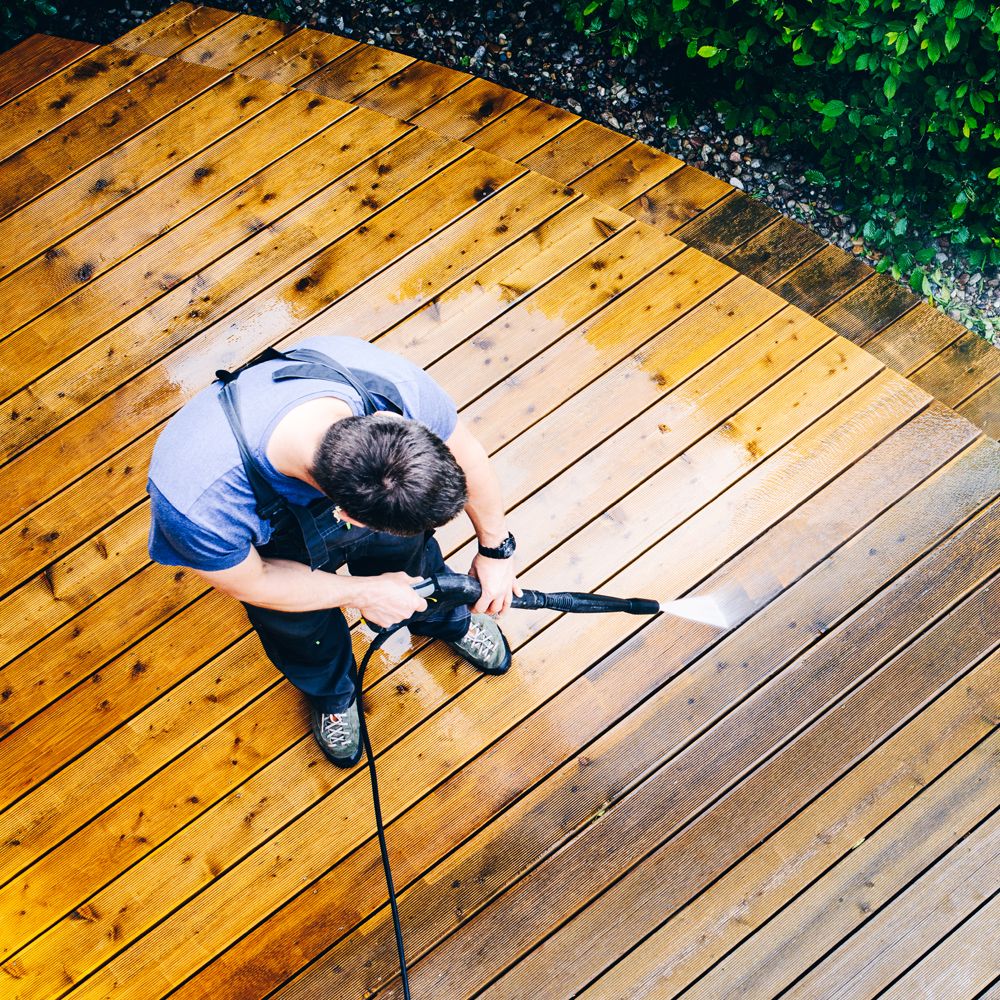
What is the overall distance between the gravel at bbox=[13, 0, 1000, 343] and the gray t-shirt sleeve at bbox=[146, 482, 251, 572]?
265 cm

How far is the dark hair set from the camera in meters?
1.52

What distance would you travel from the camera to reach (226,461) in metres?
1.62

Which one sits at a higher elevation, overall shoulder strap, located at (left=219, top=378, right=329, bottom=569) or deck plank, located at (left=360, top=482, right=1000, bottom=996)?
overall shoulder strap, located at (left=219, top=378, right=329, bottom=569)

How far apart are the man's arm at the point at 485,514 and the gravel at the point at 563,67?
2.12 m

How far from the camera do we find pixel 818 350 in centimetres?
288

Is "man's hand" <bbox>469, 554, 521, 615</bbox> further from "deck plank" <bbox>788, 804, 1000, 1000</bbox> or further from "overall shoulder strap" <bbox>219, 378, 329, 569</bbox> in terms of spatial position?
"deck plank" <bbox>788, 804, 1000, 1000</bbox>

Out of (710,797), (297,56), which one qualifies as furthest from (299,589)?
(297,56)

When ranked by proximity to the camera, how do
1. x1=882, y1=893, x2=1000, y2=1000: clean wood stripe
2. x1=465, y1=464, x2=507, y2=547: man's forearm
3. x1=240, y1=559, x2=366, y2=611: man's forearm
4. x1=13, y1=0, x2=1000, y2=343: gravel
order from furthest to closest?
x1=13, y1=0, x2=1000, y2=343: gravel < x1=882, y1=893, x2=1000, y2=1000: clean wood stripe < x1=465, y1=464, x2=507, y2=547: man's forearm < x1=240, y1=559, x2=366, y2=611: man's forearm

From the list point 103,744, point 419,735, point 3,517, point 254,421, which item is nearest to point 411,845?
point 419,735

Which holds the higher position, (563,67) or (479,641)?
(563,67)

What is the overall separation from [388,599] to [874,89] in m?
2.59

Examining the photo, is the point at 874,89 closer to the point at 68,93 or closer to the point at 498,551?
the point at 498,551

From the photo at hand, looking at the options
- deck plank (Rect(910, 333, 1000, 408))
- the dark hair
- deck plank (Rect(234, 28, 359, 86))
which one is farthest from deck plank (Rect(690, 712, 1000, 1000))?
deck plank (Rect(234, 28, 359, 86))

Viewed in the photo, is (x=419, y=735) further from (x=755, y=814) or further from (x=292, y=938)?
(x=755, y=814)
